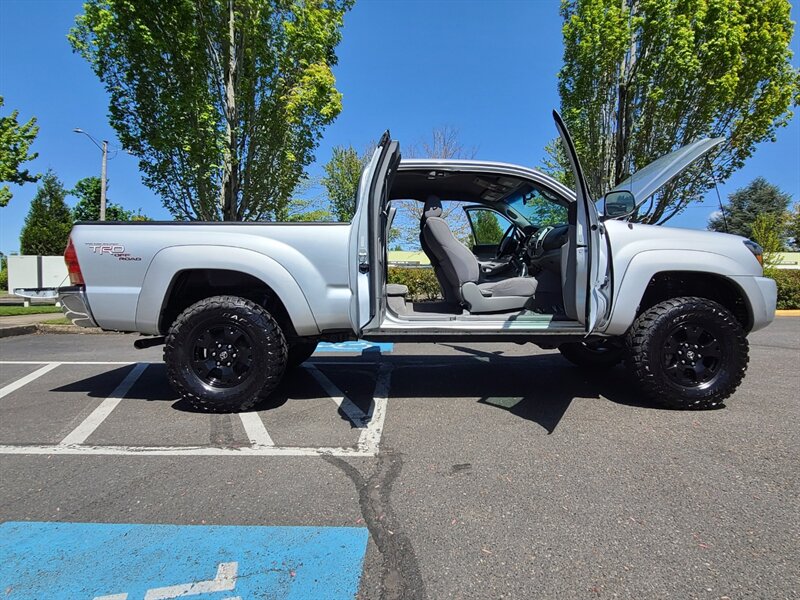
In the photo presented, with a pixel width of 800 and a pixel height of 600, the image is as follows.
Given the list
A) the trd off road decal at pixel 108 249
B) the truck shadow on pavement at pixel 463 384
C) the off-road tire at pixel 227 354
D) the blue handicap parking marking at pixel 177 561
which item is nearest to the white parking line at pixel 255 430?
the off-road tire at pixel 227 354

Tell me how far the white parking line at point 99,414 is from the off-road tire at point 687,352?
4.32 m

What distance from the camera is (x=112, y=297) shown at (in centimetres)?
382

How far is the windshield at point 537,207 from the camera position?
A: 4.47 metres

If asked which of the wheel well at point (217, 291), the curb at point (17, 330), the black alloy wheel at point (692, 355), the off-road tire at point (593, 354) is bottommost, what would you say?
the curb at point (17, 330)

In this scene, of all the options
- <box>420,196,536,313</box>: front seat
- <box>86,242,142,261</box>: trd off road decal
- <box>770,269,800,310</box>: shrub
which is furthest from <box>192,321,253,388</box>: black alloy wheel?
<box>770,269,800,310</box>: shrub

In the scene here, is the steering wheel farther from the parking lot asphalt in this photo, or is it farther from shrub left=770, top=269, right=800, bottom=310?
shrub left=770, top=269, right=800, bottom=310

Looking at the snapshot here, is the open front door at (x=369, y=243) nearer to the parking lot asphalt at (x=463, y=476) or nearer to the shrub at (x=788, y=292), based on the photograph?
the parking lot asphalt at (x=463, y=476)

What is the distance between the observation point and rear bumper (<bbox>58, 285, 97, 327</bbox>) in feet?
12.5

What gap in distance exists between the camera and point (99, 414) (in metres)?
4.05

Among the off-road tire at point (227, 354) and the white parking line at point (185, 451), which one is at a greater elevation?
the off-road tire at point (227, 354)

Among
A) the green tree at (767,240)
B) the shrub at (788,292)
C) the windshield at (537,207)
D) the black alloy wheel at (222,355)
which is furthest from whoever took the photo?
the green tree at (767,240)

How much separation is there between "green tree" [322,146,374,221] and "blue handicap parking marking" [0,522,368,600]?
25.7 m

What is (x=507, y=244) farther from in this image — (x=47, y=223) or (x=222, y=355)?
(x=47, y=223)

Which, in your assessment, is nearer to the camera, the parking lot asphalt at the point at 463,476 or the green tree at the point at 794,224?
the parking lot asphalt at the point at 463,476
